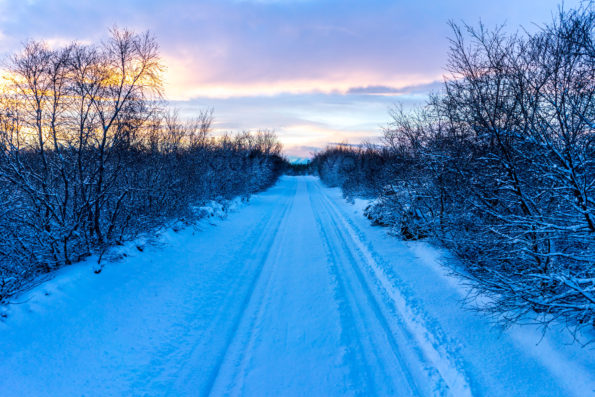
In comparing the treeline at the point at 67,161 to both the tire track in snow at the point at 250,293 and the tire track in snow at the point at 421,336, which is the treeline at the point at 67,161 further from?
the tire track in snow at the point at 421,336

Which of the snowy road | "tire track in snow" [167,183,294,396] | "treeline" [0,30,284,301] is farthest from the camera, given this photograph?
"treeline" [0,30,284,301]

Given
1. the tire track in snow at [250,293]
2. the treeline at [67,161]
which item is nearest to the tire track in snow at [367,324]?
the tire track in snow at [250,293]

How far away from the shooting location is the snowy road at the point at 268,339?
3381 millimetres

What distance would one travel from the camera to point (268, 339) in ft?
14.2

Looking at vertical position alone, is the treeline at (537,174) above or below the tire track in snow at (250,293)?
above

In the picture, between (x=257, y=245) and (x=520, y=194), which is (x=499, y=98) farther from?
(x=257, y=245)

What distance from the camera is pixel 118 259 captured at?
6992 millimetres

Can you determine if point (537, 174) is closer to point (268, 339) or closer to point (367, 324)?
point (367, 324)

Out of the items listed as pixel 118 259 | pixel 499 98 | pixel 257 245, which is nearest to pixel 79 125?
pixel 118 259

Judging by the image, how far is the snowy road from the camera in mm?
3381

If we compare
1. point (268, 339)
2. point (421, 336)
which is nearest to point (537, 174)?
point (421, 336)

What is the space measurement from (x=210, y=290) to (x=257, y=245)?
3606mm

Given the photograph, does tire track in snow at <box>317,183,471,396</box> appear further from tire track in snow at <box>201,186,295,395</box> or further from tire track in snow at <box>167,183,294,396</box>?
tire track in snow at <box>167,183,294,396</box>

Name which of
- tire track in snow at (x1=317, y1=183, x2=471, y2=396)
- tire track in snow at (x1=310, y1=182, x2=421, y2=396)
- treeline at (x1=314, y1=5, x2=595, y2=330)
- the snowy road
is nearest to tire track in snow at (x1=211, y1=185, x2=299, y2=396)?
the snowy road
